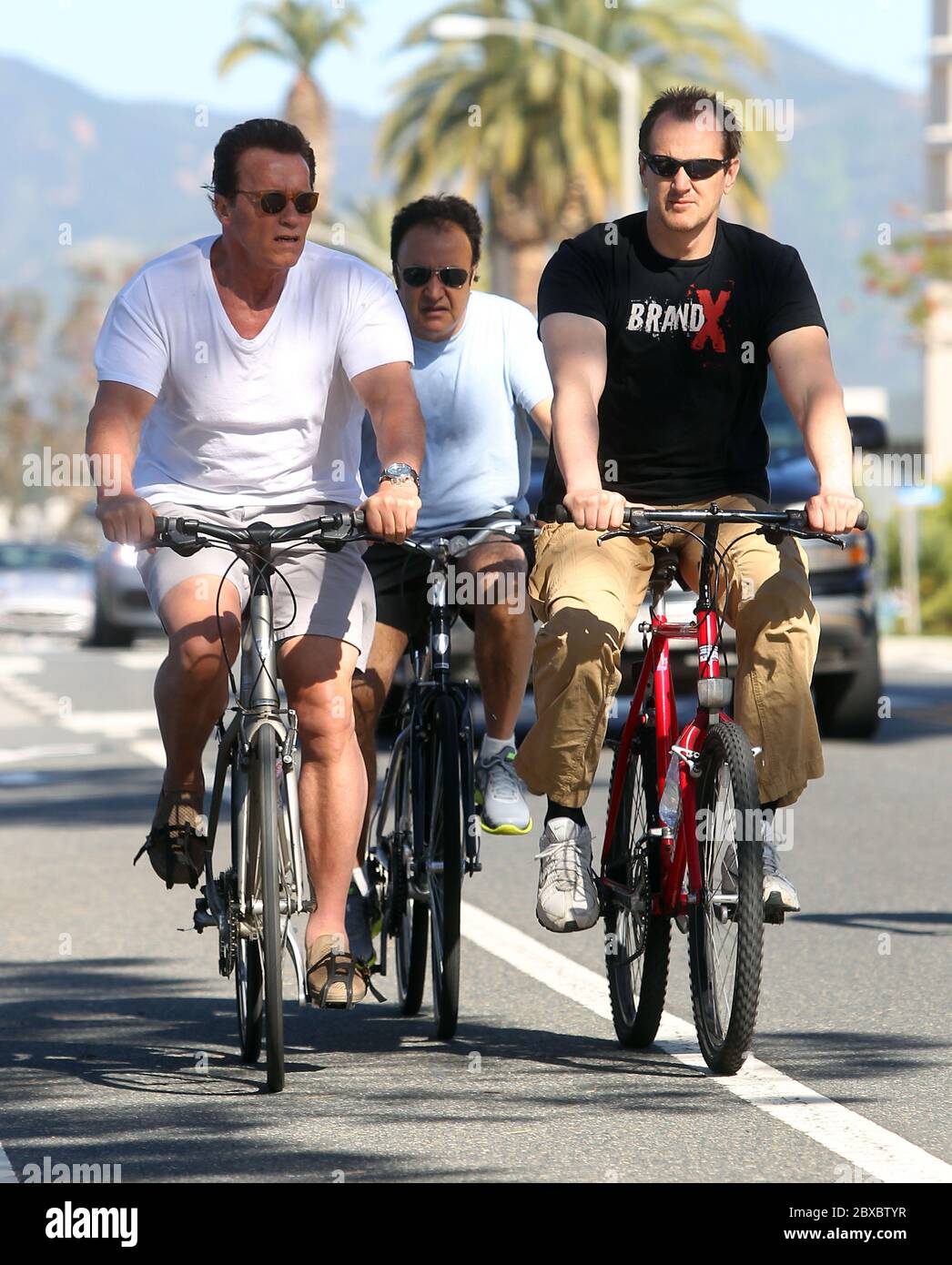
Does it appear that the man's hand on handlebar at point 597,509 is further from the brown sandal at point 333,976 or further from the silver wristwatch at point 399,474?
the brown sandal at point 333,976

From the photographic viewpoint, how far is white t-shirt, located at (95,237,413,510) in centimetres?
548

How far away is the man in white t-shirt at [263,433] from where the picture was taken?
5.49 m

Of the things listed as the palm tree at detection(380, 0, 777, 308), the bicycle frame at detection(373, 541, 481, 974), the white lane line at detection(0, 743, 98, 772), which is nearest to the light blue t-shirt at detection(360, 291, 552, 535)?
the bicycle frame at detection(373, 541, 481, 974)

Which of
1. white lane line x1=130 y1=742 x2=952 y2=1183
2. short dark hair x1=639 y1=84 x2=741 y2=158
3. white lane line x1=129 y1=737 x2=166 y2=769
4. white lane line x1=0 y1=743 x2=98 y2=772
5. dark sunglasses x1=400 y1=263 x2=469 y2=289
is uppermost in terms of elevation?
short dark hair x1=639 y1=84 x2=741 y2=158

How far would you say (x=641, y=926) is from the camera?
19.5ft

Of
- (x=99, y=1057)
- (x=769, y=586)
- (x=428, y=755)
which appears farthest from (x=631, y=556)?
(x=99, y=1057)

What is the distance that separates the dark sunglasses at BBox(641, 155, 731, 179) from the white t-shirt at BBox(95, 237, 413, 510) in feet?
2.20

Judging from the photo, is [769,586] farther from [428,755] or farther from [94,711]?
[94,711]

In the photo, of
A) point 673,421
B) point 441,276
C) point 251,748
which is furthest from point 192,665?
point 441,276

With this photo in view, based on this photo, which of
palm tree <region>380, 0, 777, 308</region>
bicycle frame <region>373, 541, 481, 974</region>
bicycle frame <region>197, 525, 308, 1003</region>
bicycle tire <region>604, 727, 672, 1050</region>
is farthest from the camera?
palm tree <region>380, 0, 777, 308</region>

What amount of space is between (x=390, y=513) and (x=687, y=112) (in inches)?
49.7

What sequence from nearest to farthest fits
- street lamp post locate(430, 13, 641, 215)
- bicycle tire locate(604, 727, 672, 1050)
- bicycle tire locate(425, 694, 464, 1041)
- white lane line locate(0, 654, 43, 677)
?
bicycle tire locate(604, 727, 672, 1050) < bicycle tire locate(425, 694, 464, 1041) < white lane line locate(0, 654, 43, 677) < street lamp post locate(430, 13, 641, 215)

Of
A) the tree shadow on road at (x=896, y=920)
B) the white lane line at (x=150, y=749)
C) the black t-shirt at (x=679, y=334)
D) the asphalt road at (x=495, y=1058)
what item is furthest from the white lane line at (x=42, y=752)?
the black t-shirt at (x=679, y=334)

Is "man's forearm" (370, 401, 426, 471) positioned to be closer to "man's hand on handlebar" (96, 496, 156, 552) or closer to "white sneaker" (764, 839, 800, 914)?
"man's hand on handlebar" (96, 496, 156, 552)
